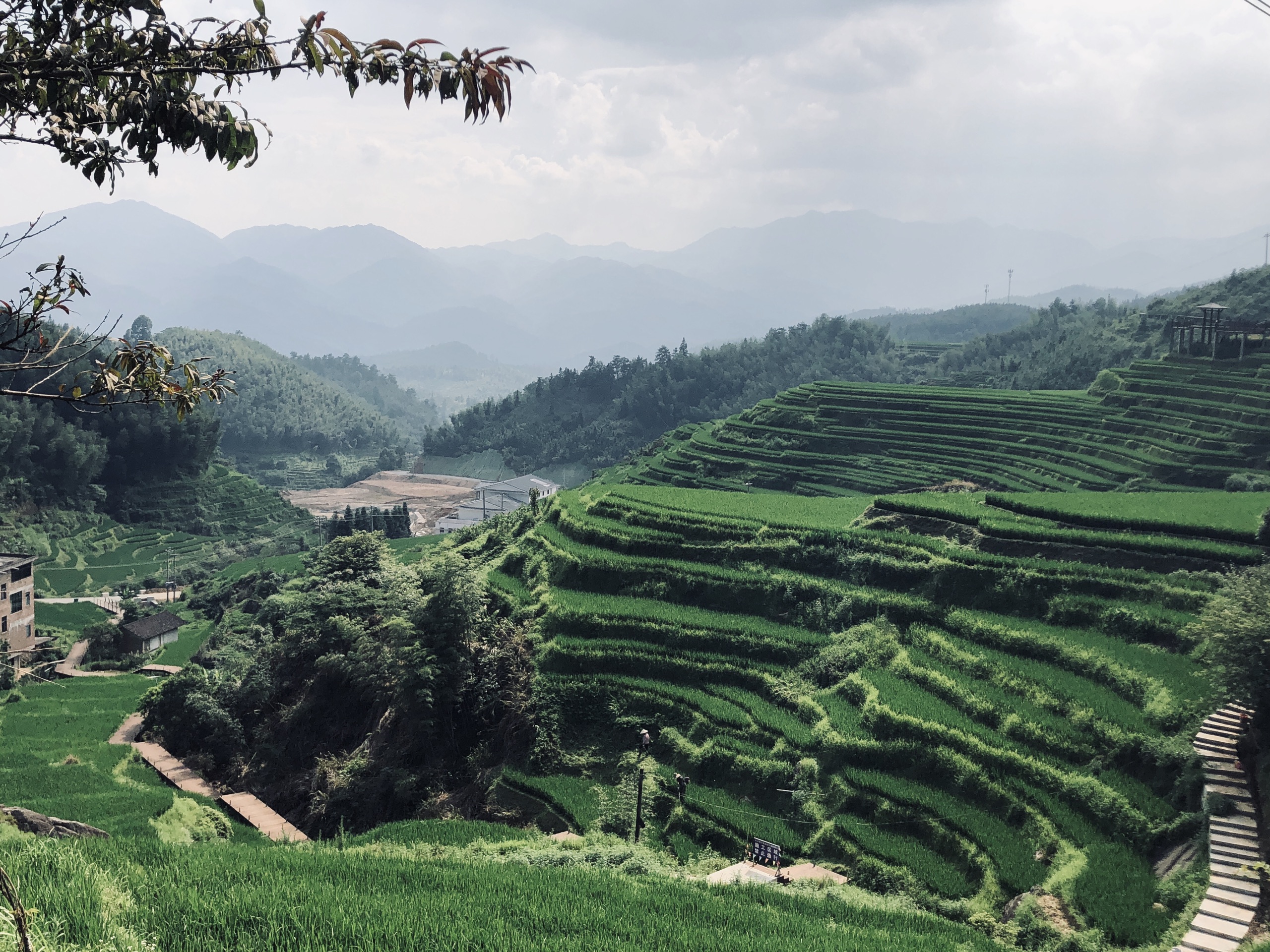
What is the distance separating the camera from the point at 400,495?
114625mm

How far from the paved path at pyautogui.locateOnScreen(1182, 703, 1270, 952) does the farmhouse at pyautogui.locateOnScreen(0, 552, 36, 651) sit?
153 ft

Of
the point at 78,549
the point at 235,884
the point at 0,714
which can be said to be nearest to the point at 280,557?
the point at 78,549

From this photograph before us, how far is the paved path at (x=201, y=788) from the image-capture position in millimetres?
20891

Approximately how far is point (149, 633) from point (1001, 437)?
45.3m

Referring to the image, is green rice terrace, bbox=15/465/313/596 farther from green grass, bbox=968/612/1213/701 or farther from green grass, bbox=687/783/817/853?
green grass, bbox=968/612/1213/701

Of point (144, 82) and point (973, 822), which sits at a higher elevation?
point (144, 82)

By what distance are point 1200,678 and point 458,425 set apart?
126m

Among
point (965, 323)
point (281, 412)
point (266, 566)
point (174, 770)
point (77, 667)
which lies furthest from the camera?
point (965, 323)

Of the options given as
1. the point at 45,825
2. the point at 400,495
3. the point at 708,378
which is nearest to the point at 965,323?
the point at 708,378

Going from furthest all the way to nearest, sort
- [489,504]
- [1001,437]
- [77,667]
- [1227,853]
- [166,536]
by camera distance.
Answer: [489,504]
[166,536]
[1001,437]
[77,667]
[1227,853]

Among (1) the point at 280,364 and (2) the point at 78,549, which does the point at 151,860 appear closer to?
(2) the point at 78,549

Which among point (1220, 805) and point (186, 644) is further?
point (186, 644)

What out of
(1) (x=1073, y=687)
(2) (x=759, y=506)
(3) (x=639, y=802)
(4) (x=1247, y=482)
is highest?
(4) (x=1247, y=482)

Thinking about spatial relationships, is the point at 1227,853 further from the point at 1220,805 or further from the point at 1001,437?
the point at 1001,437
